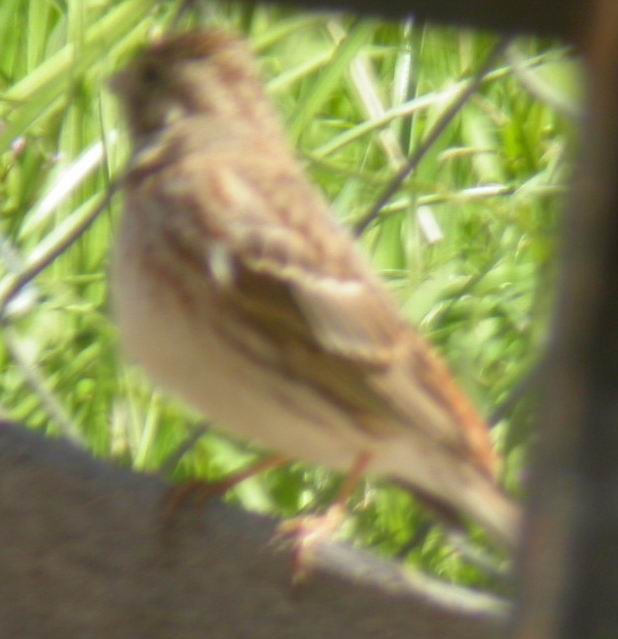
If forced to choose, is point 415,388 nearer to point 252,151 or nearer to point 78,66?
point 252,151

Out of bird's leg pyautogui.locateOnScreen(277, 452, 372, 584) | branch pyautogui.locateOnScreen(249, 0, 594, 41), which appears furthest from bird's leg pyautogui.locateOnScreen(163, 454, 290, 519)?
branch pyautogui.locateOnScreen(249, 0, 594, 41)

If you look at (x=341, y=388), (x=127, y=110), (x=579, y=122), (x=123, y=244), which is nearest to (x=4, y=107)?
(x=127, y=110)

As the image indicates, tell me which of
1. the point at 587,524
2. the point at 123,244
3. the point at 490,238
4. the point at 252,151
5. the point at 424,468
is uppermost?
the point at 490,238

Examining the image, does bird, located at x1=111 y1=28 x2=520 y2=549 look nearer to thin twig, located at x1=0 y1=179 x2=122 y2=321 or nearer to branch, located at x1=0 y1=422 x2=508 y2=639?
thin twig, located at x1=0 y1=179 x2=122 y2=321

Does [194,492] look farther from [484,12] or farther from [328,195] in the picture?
[484,12]

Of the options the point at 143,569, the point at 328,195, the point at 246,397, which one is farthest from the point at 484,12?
the point at 328,195

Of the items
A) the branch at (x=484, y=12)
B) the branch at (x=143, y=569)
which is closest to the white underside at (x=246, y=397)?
the branch at (x=143, y=569)

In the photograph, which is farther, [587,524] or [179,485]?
[179,485]
